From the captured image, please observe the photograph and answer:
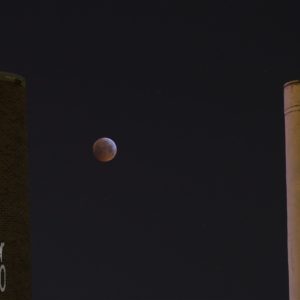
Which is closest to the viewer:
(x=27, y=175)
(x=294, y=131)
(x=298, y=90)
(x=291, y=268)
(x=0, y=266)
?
(x=0, y=266)

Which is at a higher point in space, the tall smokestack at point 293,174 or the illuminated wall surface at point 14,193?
the tall smokestack at point 293,174

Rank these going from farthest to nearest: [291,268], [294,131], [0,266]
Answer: [291,268]
[294,131]
[0,266]

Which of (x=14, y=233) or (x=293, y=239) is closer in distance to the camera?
(x=14, y=233)

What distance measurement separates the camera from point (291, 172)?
5352mm

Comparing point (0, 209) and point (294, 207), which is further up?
point (294, 207)

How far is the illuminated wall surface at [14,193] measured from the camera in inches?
38.9

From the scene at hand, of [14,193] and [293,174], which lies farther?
[293,174]

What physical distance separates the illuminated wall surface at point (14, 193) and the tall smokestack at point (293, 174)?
3944 mm

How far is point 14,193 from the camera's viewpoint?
1.02m

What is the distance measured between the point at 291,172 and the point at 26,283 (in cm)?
452

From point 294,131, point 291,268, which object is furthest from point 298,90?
point 291,268

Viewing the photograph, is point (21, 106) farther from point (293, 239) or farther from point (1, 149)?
point (293, 239)

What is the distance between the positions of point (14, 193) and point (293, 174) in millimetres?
4512

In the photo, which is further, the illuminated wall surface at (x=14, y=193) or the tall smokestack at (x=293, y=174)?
the tall smokestack at (x=293, y=174)
